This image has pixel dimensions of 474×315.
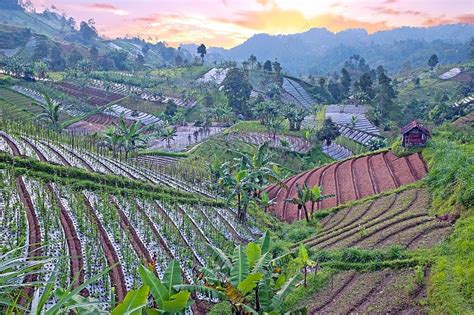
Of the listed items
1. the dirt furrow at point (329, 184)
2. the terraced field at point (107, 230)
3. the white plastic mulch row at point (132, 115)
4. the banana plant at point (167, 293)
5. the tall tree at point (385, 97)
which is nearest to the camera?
the banana plant at point (167, 293)

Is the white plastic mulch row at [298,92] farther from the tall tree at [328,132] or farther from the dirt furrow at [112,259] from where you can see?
the dirt furrow at [112,259]

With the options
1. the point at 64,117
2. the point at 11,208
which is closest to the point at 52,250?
the point at 11,208

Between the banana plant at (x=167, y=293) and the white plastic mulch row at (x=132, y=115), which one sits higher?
the white plastic mulch row at (x=132, y=115)

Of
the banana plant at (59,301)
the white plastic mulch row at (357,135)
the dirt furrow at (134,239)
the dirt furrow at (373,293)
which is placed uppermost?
the banana plant at (59,301)

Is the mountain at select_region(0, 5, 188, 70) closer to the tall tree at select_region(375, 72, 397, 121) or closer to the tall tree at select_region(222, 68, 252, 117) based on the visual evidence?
the tall tree at select_region(222, 68, 252, 117)

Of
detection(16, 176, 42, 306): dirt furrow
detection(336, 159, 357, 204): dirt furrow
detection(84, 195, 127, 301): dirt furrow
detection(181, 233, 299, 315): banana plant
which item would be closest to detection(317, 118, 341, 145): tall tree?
detection(336, 159, 357, 204): dirt furrow

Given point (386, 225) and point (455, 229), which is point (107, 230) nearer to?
point (386, 225)

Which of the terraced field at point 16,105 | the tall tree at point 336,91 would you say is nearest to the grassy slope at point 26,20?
the terraced field at point 16,105
